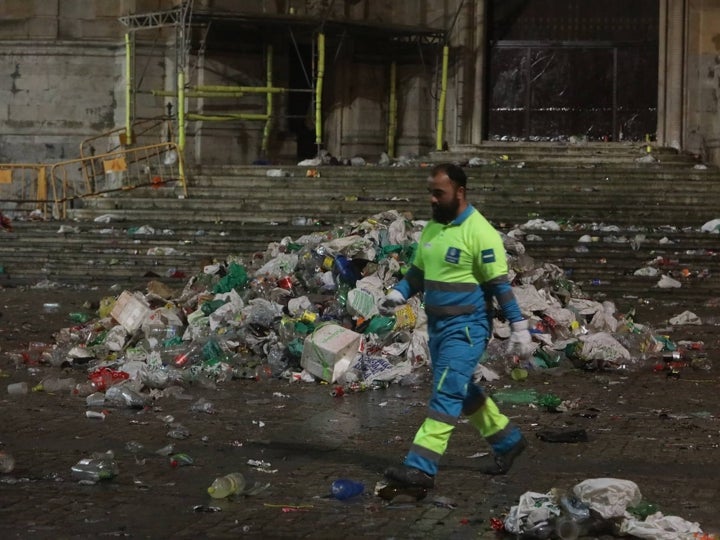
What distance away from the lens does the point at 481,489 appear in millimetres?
7426

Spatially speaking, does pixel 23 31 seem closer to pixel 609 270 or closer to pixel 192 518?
pixel 609 270

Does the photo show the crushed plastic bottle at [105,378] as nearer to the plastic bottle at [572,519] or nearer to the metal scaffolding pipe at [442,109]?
the plastic bottle at [572,519]

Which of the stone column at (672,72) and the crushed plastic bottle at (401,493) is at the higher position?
the stone column at (672,72)

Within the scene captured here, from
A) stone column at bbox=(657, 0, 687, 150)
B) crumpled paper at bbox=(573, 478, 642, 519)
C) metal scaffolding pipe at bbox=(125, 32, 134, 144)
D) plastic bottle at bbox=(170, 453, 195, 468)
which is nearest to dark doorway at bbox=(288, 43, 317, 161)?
A: metal scaffolding pipe at bbox=(125, 32, 134, 144)

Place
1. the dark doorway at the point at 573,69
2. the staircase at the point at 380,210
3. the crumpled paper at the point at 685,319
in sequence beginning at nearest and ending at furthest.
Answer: the crumpled paper at the point at 685,319 → the staircase at the point at 380,210 → the dark doorway at the point at 573,69

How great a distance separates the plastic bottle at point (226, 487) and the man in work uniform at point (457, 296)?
902 mm

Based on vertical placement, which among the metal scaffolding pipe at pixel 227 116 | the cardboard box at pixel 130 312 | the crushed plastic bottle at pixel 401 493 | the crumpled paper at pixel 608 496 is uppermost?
the metal scaffolding pipe at pixel 227 116

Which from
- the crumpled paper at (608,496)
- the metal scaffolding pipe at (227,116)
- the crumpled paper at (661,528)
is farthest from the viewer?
the metal scaffolding pipe at (227,116)

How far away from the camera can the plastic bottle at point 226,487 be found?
7117 mm

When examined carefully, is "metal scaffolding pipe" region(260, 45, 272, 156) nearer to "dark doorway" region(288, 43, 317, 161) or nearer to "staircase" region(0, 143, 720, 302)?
"dark doorway" region(288, 43, 317, 161)

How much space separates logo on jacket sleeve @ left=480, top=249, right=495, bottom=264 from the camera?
293 inches

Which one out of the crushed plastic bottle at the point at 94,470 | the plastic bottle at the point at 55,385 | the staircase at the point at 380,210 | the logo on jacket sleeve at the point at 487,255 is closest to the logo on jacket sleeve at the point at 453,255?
the logo on jacket sleeve at the point at 487,255

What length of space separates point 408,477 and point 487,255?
4.18 feet

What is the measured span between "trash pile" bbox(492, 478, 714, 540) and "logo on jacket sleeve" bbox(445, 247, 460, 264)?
1.46 meters
